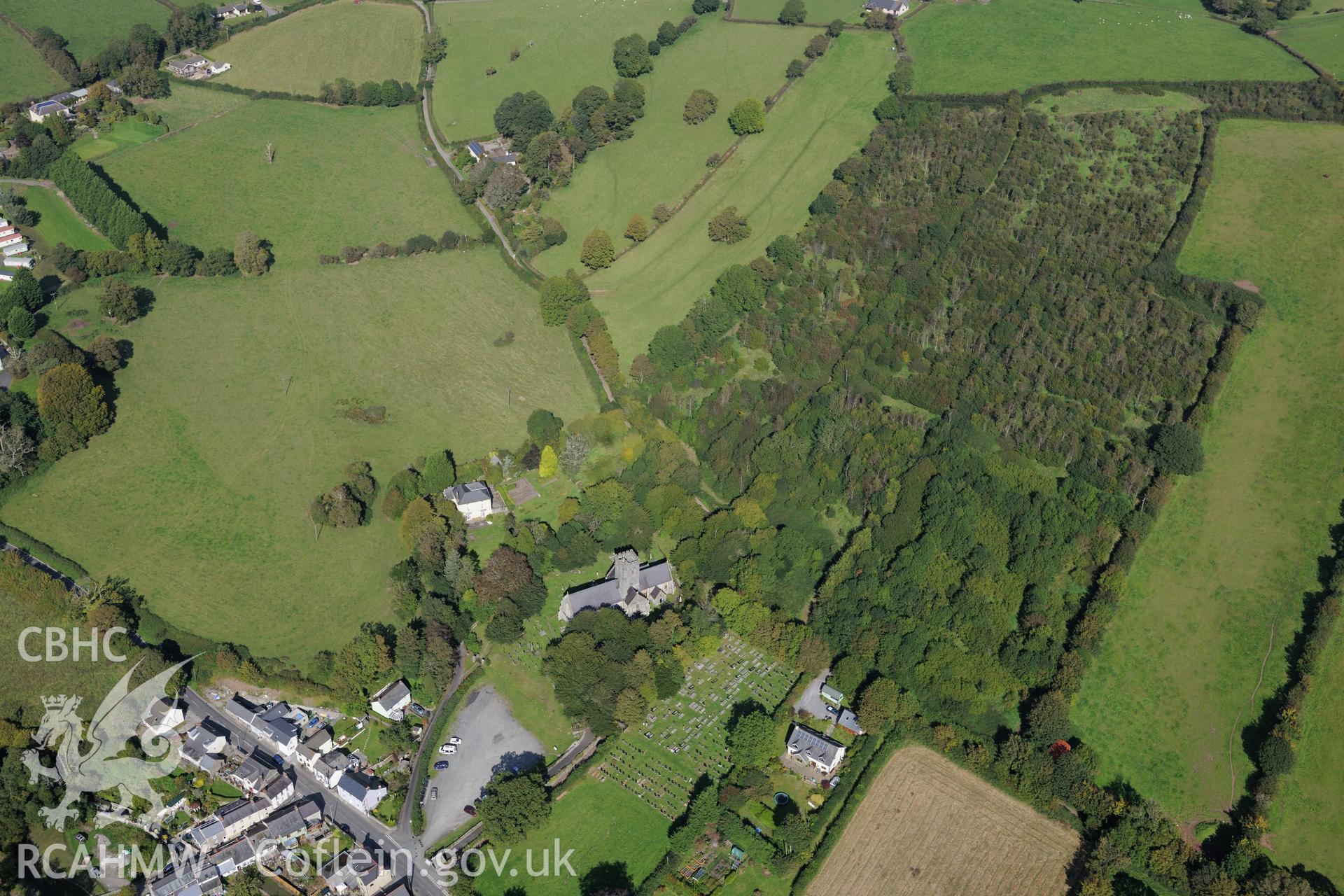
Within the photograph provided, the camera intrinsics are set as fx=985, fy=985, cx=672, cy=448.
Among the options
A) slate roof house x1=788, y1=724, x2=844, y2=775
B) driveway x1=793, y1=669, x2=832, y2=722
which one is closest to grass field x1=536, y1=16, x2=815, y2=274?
driveway x1=793, y1=669, x2=832, y2=722

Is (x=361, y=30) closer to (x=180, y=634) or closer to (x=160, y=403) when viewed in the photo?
(x=160, y=403)

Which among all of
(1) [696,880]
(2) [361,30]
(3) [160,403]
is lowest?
(1) [696,880]

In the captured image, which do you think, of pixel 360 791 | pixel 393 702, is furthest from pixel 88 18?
pixel 360 791

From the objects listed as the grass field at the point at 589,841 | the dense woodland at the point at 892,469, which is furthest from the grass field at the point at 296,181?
the grass field at the point at 589,841

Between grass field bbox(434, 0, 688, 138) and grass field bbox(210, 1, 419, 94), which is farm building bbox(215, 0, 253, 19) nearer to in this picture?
grass field bbox(210, 1, 419, 94)

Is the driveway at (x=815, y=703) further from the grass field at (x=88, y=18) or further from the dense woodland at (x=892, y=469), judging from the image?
the grass field at (x=88, y=18)

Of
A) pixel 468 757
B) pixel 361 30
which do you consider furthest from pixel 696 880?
pixel 361 30

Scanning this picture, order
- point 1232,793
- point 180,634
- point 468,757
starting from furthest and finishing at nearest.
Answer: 1. point 180,634
2. point 468,757
3. point 1232,793
